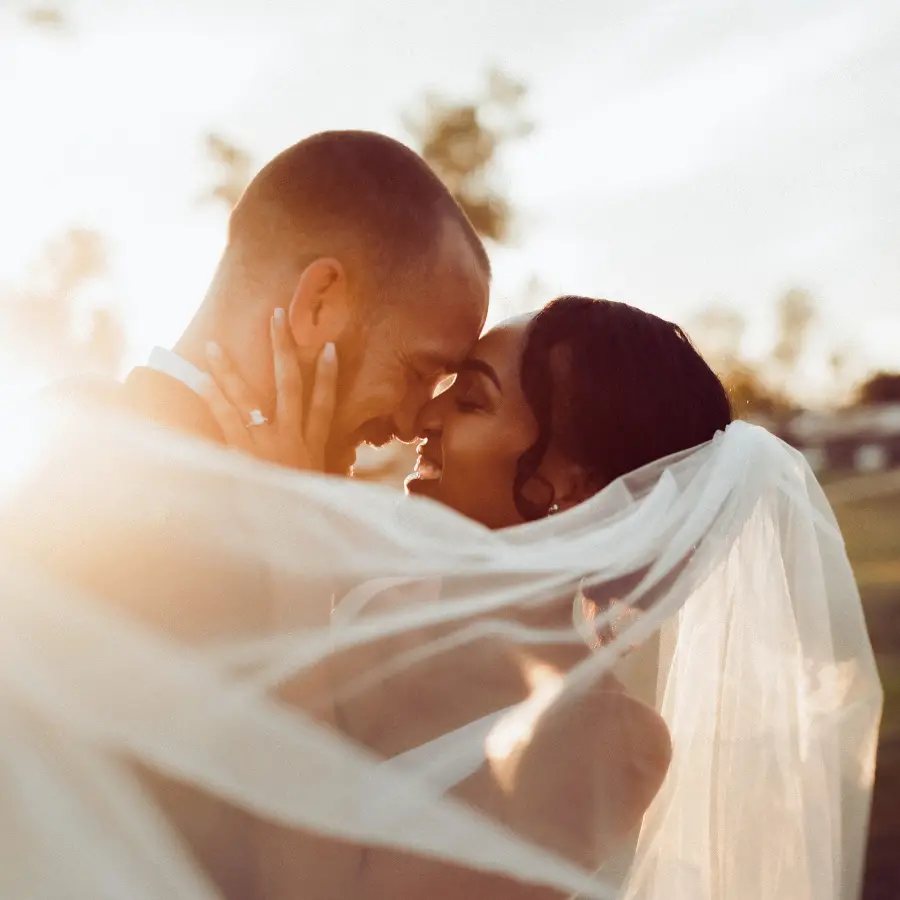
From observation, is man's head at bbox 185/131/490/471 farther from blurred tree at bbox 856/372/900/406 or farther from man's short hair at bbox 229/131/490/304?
blurred tree at bbox 856/372/900/406

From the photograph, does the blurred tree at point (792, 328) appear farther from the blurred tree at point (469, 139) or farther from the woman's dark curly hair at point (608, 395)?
the woman's dark curly hair at point (608, 395)

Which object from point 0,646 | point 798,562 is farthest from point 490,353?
point 0,646

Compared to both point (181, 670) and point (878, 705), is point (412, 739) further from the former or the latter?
point (878, 705)

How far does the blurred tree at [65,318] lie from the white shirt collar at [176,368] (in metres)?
0.12

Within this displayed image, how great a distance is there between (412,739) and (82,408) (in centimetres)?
82

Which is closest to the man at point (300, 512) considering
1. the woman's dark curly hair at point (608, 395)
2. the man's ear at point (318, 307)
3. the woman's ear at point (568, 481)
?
the man's ear at point (318, 307)

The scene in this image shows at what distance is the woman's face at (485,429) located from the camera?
235 cm

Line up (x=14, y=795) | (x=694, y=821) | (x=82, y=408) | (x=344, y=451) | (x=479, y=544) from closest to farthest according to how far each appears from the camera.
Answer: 1. (x=14, y=795)
2. (x=82, y=408)
3. (x=479, y=544)
4. (x=694, y=821)
5. (x=344, y=451)

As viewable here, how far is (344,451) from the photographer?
2.32 m

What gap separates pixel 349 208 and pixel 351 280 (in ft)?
0.55

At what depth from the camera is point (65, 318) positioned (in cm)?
693

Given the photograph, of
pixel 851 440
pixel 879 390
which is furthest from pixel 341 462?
pixel 879 390

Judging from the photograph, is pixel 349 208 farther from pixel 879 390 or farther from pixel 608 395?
pixel 879 390

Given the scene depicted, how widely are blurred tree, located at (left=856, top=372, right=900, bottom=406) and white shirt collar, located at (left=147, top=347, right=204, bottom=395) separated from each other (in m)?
44.1
